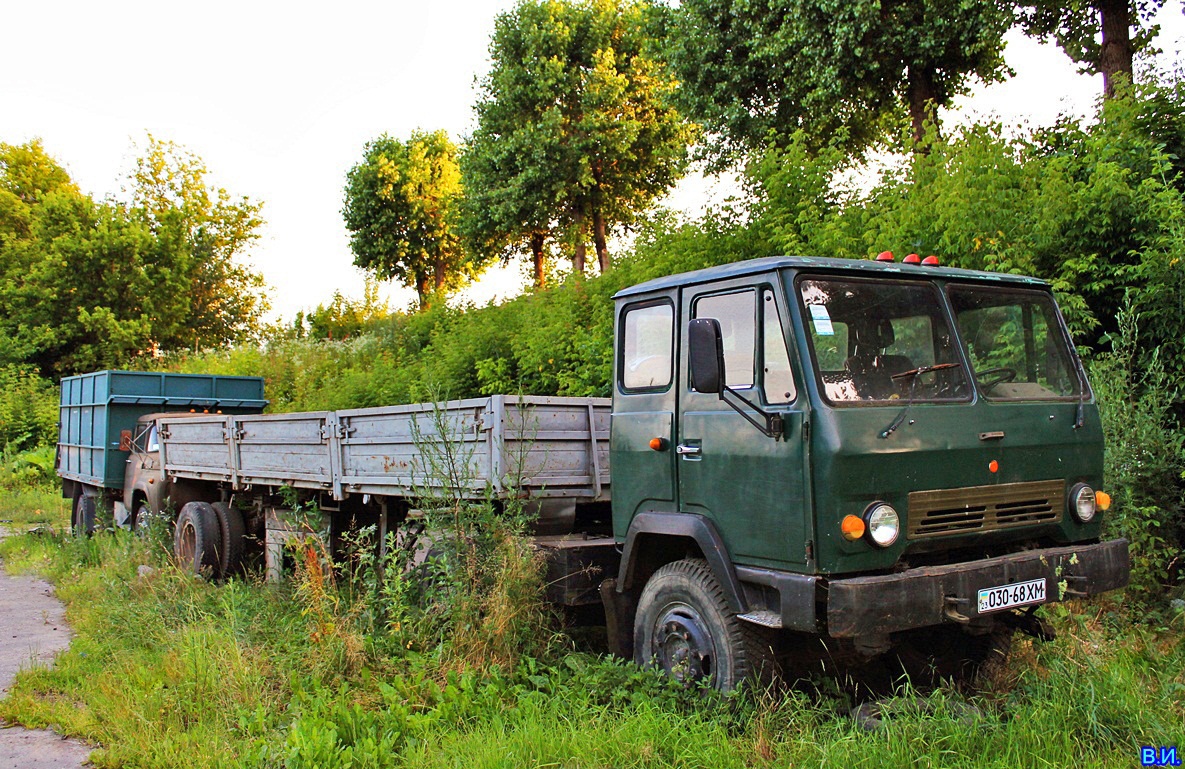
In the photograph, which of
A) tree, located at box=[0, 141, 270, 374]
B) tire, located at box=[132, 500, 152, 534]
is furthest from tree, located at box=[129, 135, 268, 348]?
tire, located at box=[132, 500, 152, 534]

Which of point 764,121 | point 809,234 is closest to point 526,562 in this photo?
point 809,234

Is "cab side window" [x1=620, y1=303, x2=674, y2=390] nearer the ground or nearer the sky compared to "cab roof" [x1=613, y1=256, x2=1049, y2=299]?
nearer the ground

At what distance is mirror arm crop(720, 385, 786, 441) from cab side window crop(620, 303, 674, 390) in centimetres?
56

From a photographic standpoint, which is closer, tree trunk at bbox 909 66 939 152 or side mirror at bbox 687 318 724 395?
side mirror at bbox 687 318 724 395

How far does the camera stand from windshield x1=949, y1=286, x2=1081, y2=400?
486 centimetres

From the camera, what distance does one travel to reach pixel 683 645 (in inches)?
189

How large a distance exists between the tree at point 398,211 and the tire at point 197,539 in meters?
27.0

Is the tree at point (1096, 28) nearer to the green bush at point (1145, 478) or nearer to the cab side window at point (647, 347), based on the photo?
the green bush at point (1145, 478)

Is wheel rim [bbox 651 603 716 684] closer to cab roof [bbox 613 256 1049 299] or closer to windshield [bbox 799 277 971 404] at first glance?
windshield [bbox 799 277 971 404]

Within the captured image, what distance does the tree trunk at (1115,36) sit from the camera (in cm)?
1262

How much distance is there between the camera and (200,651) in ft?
18.7

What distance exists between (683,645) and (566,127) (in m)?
23.4

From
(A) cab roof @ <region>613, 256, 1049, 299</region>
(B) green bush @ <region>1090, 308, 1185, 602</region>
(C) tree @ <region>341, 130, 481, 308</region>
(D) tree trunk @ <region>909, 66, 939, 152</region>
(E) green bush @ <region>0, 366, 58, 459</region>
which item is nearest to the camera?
(A) cab roof @ <region>613, 256, 1049, 299</region>

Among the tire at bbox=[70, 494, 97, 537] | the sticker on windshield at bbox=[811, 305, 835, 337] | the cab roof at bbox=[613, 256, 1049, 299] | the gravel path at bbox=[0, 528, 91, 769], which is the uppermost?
the cab roof at bbox=[613, 256, 1049, 299]
